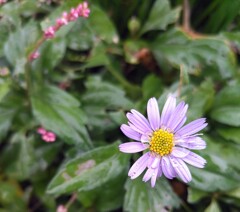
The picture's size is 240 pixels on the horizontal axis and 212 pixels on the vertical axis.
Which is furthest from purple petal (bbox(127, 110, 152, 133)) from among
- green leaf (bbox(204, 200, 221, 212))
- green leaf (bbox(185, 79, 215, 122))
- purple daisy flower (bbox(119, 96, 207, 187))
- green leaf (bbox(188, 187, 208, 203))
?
green leaf (bbox(204, 200, 221, 212))

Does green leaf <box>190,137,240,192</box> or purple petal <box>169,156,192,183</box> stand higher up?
purple petal <box>169,156,192,183</box>

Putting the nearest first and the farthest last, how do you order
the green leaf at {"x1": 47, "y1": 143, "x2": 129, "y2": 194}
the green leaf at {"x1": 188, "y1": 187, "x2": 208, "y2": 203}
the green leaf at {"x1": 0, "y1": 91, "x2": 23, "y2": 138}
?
the green leaf at {"x1": 47, "y1": 143, "x2": 129, "y2": 194}
the green leaf at {"x1": 188, "y1": 187, "x2": 208, "y2": 203}
the green leaf at {"x1": 0, "y1": 91, "x2": 23, "y2": 138}

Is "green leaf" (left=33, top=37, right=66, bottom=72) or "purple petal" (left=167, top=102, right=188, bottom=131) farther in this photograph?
"green leaf" (left=33, top=37, right=66, bottom=72)

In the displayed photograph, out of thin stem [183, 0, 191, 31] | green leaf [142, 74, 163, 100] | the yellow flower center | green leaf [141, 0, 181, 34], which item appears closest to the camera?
the yellow flower center

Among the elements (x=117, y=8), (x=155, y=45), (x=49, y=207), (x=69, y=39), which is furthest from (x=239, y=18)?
(x=49, y=207)

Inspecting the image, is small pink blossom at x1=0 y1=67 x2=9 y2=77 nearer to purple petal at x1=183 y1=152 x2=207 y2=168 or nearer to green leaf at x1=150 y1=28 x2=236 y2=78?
green leaf at x1=150 y1=28 x2=236 y2=78

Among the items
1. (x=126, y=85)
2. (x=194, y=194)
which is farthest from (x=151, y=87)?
(x=194, y=194)

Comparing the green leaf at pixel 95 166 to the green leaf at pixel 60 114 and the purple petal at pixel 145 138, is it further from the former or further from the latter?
the purple petal at pixel 145 138

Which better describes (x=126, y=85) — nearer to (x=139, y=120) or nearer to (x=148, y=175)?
(x=139, y=120)
